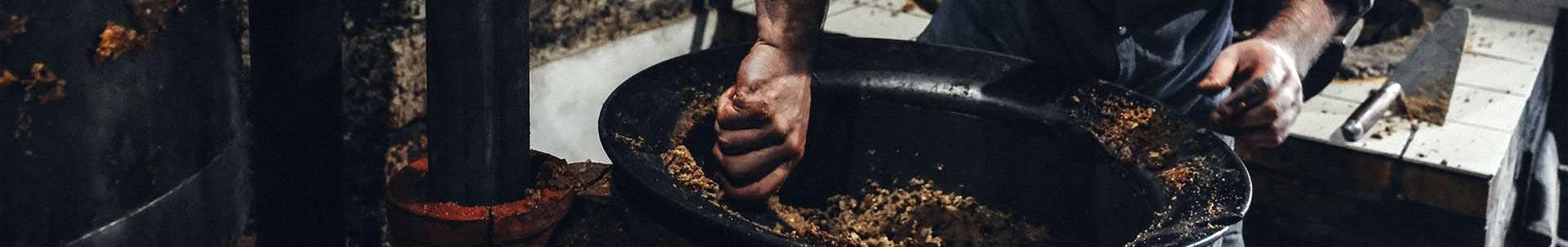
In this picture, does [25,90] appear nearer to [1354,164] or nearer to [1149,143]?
[1149,143]

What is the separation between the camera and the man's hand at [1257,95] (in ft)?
4.58

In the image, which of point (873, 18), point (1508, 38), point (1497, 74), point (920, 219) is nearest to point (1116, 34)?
point (920, 219)

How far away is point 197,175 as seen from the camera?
3.80 feet

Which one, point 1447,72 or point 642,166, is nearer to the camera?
point 642,166

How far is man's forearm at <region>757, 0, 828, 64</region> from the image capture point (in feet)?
4.23

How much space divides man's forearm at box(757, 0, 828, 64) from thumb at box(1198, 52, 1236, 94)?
48 cm

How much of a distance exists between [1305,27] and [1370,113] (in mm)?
970

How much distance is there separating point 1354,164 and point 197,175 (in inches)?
92.4

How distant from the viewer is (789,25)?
1307mm

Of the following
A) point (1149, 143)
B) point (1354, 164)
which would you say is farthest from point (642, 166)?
point (1354, 164)

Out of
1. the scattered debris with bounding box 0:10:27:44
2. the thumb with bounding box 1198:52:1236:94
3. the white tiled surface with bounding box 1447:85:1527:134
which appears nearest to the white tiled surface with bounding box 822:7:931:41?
the white tiled surface with bounding box 1447:85:1527:134

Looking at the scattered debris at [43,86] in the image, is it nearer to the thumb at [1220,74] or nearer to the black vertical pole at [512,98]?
the black vertical pole at [512,98]

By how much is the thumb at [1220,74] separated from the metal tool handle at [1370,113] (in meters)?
1.22

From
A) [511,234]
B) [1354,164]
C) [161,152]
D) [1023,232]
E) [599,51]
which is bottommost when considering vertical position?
[1354,164]
